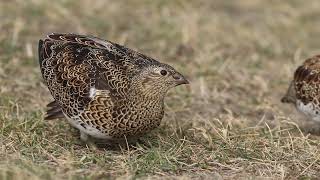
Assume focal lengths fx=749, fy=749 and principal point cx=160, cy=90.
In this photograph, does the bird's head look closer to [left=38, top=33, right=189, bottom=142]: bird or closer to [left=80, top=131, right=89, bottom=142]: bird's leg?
[left=38, top=33, right=189, bottom=142]: bird

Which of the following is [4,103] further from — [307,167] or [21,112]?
[307,167]

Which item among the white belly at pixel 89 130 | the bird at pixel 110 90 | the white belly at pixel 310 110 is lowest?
the white belly at pixel 310 110

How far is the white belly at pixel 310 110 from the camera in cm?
582

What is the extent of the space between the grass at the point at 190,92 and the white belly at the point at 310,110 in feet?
0.51

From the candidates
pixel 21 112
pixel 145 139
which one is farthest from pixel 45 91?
pixel 145 139

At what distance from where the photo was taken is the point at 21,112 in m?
6.00

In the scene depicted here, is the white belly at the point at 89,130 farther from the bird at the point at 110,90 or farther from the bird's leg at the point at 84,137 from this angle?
the bird's leg at the point at 84,137

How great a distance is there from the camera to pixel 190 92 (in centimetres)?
688

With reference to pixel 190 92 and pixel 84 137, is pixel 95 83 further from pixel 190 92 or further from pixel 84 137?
pixel 190 92

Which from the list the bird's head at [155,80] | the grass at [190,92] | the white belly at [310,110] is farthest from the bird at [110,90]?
the white belly at [310,110]

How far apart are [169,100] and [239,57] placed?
1.64 metres

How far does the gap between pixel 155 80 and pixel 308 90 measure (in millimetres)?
1502

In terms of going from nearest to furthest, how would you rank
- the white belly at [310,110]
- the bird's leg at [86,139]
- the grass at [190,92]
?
the grass at [190,92]
the bird's leg at [86,139]
the white belly at [310,110]

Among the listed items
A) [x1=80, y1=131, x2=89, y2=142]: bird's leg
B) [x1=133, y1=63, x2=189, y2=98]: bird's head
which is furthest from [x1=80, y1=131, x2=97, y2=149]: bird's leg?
[x1=133, y1=63, x2=189, y2=98]: bird's head
